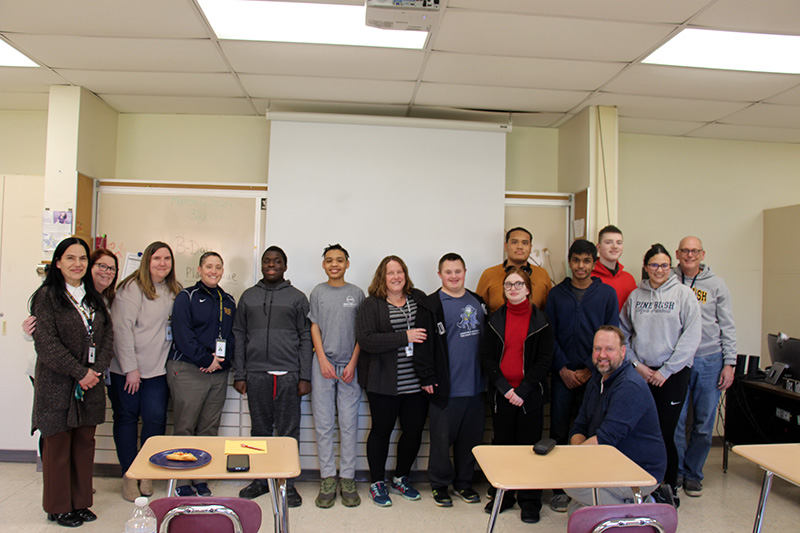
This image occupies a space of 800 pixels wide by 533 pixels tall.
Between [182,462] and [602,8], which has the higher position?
[602,8]

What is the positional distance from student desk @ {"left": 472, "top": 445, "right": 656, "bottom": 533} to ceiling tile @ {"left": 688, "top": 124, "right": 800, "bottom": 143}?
11.0 ft

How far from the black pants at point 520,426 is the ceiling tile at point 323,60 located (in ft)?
7.03

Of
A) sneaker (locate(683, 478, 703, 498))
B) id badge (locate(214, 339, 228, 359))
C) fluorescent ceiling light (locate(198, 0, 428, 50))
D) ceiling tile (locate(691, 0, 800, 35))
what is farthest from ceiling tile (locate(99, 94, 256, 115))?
sneaker (locate(683, 478, 703, 498))

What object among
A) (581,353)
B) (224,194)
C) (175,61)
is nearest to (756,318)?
(581,353)

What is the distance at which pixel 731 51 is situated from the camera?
296cm

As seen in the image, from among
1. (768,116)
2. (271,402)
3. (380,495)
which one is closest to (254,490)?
(271,402)

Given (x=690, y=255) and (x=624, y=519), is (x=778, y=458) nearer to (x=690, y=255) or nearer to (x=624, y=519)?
(x=624, y=519)

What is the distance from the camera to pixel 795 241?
172 inches

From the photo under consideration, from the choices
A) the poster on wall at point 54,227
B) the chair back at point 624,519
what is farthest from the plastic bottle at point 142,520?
the poster on wall at point 54,227

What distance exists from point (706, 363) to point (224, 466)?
127 inches

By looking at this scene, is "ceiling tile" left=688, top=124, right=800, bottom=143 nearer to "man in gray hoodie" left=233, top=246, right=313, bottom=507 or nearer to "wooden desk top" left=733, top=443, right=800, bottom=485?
"wooden desk top" left=733, top=443, right=800, bottom=485

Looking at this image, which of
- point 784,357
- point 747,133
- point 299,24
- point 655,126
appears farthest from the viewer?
point 747,133

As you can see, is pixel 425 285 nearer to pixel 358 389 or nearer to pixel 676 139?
pixel 358 389

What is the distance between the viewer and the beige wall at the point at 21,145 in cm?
423
